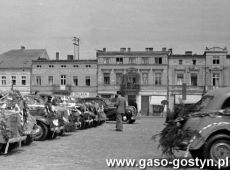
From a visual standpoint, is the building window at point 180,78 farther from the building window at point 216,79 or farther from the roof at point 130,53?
the building window at point 216,79

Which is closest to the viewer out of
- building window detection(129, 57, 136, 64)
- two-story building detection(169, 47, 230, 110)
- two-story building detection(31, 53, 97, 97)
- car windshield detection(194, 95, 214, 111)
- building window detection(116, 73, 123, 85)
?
car windshield detection(194, 95, 214, 111)

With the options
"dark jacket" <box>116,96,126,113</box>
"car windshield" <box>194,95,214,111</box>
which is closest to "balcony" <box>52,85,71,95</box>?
"dark jacket" <box>116,96,126,113</box>

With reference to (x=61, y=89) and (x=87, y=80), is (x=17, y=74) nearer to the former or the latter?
(x=61, y=89)

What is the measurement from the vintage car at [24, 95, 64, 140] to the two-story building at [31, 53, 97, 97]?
197ft

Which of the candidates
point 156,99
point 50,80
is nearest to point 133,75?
point 156,99

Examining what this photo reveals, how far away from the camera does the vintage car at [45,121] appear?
16844 mm

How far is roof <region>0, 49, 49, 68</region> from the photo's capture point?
80312mm

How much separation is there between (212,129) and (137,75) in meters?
67.0

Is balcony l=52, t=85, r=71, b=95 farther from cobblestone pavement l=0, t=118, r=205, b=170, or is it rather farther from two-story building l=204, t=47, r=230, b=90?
cobblestone pavement l=0, t=118, r=205, b=170

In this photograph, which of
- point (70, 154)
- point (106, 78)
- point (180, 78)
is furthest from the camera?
point (106, 78)

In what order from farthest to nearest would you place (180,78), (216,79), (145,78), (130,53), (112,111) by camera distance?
(145,78) < (130,53) < (180,78) < (216,79) < (112,111)

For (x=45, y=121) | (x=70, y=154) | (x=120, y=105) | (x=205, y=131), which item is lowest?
(x=70, y=154)

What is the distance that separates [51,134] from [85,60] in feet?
199

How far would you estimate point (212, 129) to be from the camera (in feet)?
33.3
